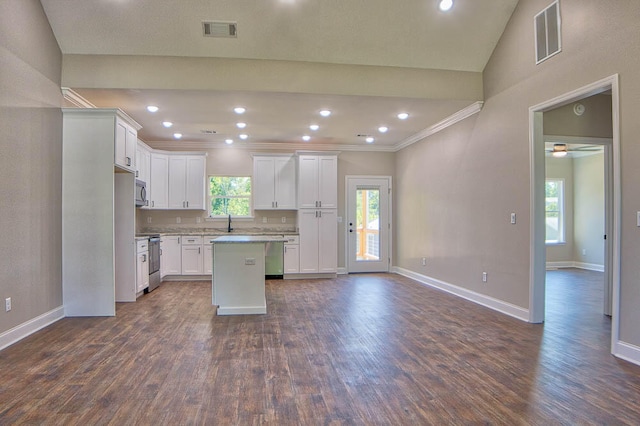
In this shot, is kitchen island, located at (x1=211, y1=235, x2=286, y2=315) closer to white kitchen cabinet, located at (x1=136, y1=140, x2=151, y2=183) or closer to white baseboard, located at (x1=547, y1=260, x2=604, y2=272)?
white kitchen cabinet, located at (x1=136, y1=140, x2=151, y2=183)

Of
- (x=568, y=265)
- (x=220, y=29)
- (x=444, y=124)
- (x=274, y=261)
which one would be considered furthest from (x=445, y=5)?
(x=568, y=265)

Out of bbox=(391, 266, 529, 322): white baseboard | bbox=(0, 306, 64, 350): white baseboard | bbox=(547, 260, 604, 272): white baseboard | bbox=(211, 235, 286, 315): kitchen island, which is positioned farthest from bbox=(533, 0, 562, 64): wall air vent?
bbox=(547, 260, 604, 272): white baseboard

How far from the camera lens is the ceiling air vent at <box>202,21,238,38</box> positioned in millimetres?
4004

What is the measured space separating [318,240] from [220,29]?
13.7ft

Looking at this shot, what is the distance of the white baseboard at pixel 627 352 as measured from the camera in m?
2.89

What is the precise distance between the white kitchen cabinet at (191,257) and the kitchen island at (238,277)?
2606mm

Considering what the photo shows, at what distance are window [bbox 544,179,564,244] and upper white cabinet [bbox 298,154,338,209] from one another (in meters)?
5.25

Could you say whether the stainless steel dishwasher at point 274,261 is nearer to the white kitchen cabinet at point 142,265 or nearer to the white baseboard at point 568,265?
the white kitchen cabinet at point 142,265

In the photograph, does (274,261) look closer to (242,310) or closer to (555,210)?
(242,310)

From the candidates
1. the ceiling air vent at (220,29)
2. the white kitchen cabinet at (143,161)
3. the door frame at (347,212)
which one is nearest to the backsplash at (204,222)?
the white kitchen cabinet at (143,161)

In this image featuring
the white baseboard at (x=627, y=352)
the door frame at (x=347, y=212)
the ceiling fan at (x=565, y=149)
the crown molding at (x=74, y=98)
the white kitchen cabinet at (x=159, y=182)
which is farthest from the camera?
the door frame at (x=347, y=212)

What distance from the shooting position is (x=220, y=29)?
4059 millimetres

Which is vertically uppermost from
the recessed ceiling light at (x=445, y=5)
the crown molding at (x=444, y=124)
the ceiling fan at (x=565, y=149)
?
the recessed ceiling light at (x=445, y=5)

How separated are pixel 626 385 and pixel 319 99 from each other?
406 cm
